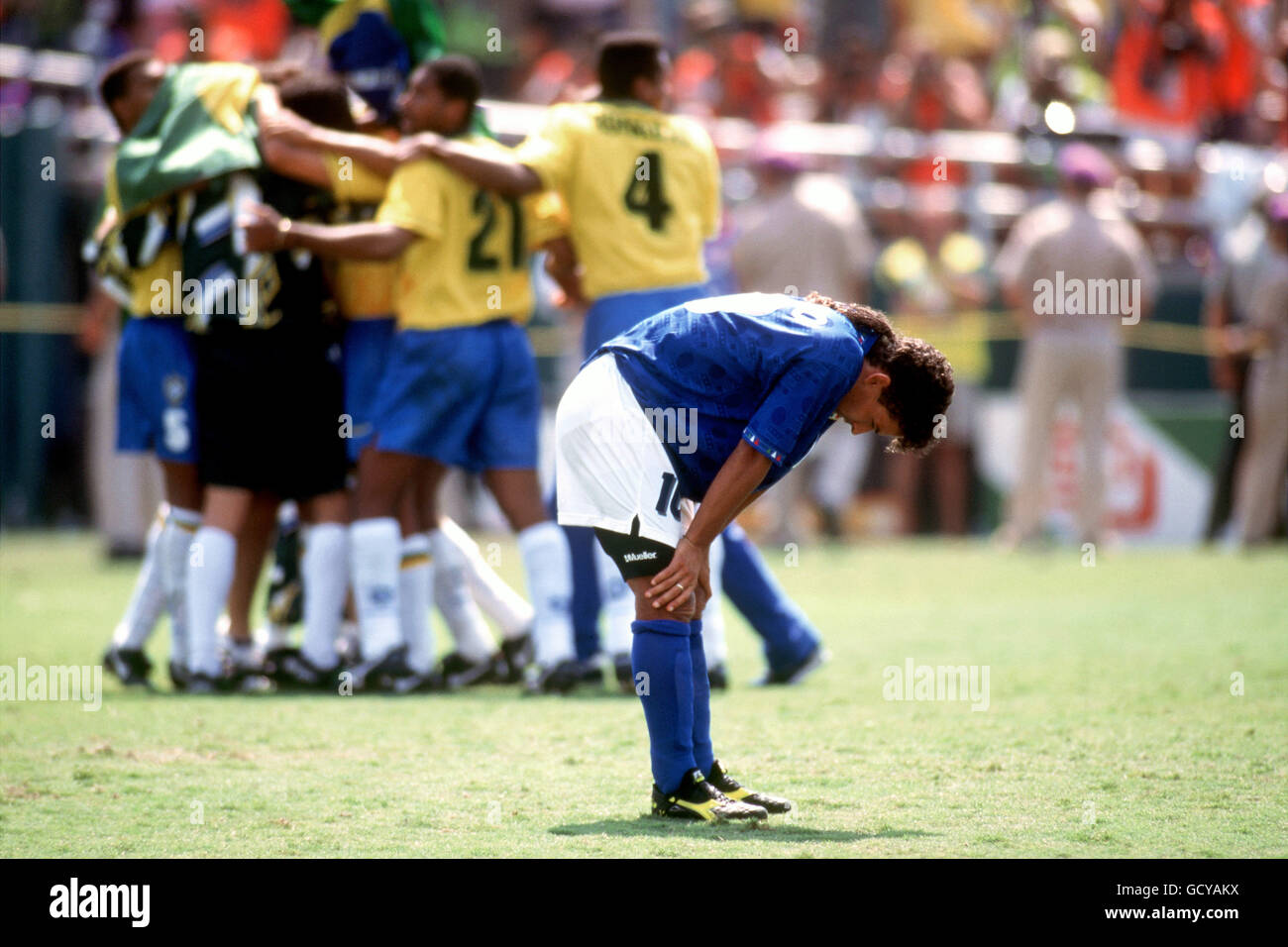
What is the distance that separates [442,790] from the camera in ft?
17.4

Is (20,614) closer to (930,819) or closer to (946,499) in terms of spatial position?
(930,819)

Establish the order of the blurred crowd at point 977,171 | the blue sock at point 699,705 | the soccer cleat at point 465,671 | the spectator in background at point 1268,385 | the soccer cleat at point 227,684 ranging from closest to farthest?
the blue sock at point 699,705
the soccer cleat at point 227,684
the soccer cleat at point 465,671
the spectator in background at point 1268,385
the blurred crowd at point 977,171

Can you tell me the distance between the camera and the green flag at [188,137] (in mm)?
7199

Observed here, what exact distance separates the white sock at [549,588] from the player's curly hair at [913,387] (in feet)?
8.45

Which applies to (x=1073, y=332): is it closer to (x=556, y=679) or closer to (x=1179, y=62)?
(x=1179, y=62)

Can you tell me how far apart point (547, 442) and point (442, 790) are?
9099 millimetres

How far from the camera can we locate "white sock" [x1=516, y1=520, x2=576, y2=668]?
718 cm

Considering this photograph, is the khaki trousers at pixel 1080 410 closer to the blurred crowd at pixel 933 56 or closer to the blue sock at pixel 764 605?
the blurred crowd at pixel 933 56

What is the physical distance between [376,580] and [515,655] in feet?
2.84

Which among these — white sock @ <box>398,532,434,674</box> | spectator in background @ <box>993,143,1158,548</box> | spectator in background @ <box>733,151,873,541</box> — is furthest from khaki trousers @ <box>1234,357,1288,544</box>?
white sock @ <box>398,532,434,674</box>

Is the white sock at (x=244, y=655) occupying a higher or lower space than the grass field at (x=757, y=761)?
higher

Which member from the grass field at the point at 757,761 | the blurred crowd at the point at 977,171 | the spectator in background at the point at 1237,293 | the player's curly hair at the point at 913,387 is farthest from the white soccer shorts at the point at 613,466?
the spectator in background at the point at 1237,293

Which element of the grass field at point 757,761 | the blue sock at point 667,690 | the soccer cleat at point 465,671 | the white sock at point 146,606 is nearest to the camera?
the grass field at point 757,761

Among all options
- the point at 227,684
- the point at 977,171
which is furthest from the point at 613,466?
the point at 977,171
